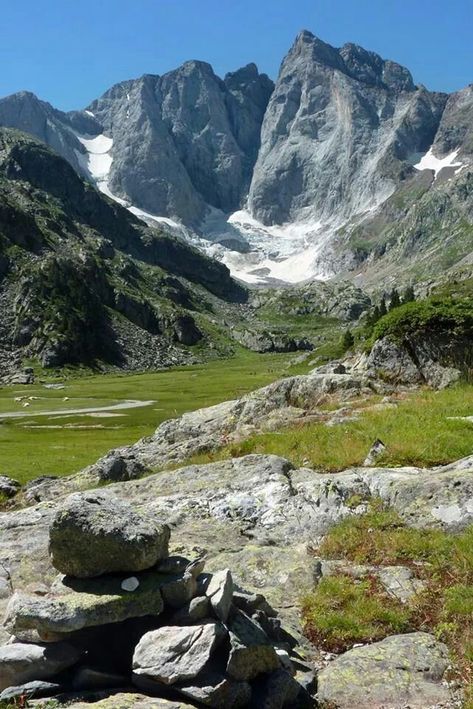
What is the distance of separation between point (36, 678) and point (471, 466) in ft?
40.0

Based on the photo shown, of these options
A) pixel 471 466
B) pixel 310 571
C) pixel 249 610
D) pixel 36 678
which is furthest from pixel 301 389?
pixel 36 678

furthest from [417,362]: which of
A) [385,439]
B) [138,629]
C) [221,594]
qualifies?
[138,629]

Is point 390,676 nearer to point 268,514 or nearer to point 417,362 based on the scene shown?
point 268,514

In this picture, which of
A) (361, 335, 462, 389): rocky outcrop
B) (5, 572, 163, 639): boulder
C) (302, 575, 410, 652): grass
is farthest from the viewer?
(361, 335, 462, 389): rocky outcrop

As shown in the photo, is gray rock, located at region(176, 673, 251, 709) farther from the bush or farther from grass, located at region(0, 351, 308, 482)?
grass, located at region(0, 351, 308, 482)

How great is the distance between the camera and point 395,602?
39.3ft

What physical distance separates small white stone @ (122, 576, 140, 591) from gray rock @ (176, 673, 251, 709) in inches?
81.3

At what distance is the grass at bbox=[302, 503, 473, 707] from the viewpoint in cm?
1103

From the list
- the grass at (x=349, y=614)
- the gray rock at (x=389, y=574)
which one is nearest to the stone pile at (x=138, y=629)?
the grass at (x=349, y=614)

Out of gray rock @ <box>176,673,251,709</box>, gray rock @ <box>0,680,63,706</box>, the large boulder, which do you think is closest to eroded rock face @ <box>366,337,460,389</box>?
the large boulder

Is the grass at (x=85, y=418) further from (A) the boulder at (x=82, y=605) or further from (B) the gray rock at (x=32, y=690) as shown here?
(B) the gray rock at (x=32, y=690)

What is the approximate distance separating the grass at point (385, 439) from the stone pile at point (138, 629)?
929 centimetres

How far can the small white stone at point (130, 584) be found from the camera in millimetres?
10773

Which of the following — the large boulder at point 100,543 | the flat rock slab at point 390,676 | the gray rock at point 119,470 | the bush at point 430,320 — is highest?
the bush at point 430,320
